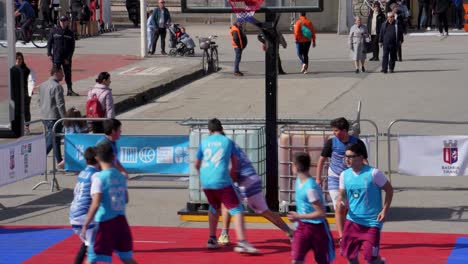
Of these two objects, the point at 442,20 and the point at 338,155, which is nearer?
the point at 338,155

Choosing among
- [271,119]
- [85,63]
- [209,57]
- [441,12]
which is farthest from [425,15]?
[271,119]

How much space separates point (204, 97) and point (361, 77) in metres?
5.20

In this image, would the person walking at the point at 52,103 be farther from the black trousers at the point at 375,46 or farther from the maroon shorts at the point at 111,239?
the black trousers at the point at 375,46

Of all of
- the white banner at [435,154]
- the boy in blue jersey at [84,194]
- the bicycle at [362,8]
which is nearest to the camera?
the boy in blue jersey at [84,194]

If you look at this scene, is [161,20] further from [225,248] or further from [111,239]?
[111,239]

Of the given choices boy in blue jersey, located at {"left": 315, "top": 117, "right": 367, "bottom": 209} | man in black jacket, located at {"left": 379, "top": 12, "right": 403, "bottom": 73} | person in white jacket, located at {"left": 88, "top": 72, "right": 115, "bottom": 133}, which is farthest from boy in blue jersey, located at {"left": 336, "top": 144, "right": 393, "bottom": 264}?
man in black jacket, located at {"left": 379, "top": 12, "right": 403, "bottom": 73}

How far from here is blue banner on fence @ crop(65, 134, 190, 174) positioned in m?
16.7

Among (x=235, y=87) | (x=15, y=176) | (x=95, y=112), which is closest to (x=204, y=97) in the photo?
(x=235, y=87)

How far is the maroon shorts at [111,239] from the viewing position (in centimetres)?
1054

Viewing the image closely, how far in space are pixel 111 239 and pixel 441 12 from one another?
31.9 m

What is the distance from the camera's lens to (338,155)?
517 inches

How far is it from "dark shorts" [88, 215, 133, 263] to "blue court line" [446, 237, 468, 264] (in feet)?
13.1

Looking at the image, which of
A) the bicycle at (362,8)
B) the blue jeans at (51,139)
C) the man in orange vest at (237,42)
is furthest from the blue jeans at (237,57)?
the bicycle at (362,8)

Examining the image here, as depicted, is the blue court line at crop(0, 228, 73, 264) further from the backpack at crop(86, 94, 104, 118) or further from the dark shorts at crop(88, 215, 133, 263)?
the backpack at crop(86, 94, 104, 118)
